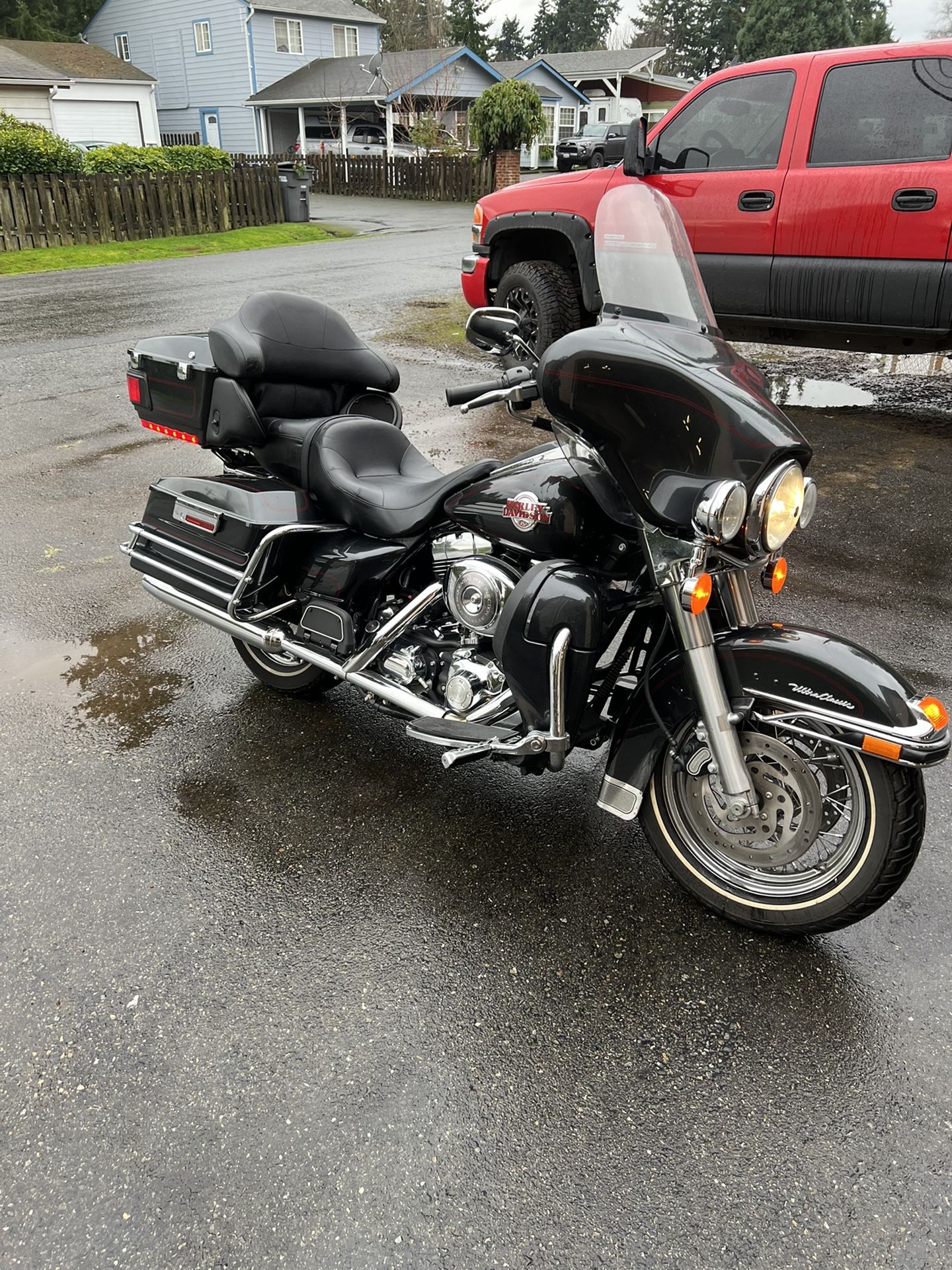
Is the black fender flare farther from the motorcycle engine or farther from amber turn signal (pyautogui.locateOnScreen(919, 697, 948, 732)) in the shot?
amber turn signal (pyautogui.locateOnScreen(919, 697, 948, 732))

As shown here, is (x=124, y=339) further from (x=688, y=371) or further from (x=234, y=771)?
(x=688, y=371)

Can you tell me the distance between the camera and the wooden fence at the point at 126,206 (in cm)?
1688

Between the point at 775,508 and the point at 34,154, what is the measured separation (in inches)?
766

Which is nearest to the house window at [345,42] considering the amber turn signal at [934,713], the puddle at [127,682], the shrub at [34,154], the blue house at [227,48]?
the blue house at [227,48]

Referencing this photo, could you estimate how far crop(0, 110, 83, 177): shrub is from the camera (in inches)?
672

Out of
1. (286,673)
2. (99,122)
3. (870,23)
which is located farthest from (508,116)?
(870,23)

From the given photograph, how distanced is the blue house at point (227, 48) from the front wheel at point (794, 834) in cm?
4401

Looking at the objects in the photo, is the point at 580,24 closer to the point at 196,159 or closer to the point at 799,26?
the point at 799,26

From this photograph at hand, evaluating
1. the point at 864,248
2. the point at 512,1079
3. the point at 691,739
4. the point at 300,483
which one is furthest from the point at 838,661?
the point at 864,248

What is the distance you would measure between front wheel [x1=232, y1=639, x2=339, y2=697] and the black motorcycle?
0.87 ft

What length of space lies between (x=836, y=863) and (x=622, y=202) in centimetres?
191

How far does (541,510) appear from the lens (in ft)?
Answer: 9.12

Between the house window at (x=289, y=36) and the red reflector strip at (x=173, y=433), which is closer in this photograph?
the red reflector strip at (x=173, y=433)

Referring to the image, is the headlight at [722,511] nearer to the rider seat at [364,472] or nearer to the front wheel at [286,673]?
the rider seat at [364,472]
